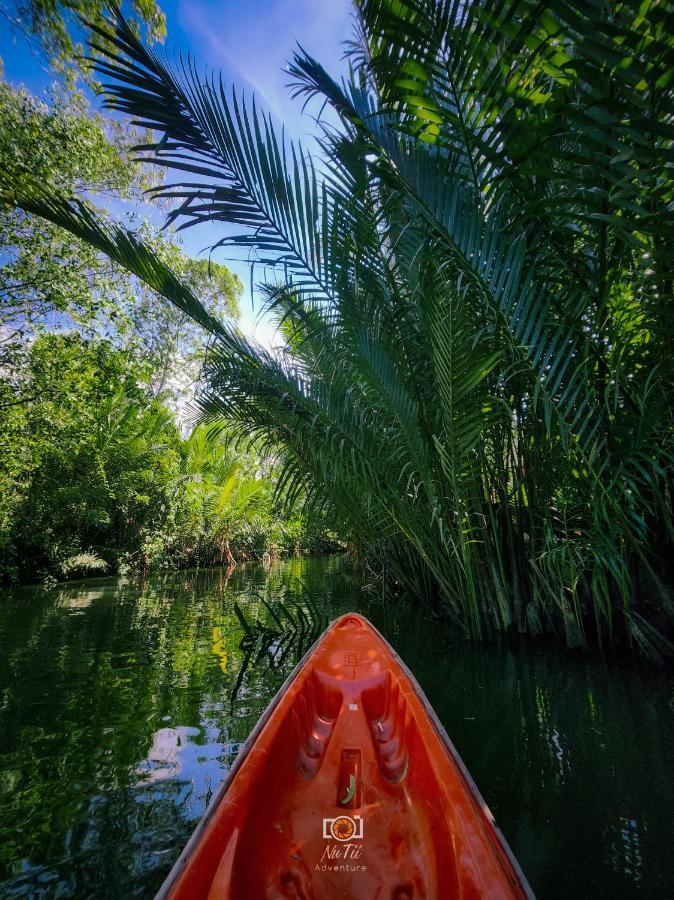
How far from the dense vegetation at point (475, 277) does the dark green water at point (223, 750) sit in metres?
0.73

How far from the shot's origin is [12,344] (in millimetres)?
6859

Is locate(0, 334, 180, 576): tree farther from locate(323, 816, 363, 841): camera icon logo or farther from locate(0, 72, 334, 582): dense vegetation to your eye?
locate(323, 816, 363, 841): camera icon logo

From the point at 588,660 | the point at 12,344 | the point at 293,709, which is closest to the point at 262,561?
the point at 12,344

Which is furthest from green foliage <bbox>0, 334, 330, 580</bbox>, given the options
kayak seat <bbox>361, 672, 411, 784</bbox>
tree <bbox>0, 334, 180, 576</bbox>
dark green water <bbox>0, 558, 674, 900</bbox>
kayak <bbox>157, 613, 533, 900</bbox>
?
kayak <bbox>157, 613, 533, 900</bbox>

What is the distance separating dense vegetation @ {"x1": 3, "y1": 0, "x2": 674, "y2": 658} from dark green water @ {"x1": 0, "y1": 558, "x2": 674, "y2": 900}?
2.41 feet

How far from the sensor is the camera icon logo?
136 cm

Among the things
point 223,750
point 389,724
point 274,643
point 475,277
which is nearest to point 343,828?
point 389,724

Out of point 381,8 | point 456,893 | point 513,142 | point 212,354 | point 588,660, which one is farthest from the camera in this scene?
point 212,354

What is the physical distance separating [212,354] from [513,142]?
2.83 meters

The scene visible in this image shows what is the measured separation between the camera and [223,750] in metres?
2.19

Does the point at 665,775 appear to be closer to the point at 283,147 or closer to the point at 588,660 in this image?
the point at 588,660

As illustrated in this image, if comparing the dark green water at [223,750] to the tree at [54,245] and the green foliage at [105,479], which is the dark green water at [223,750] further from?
the tree at [54,245]

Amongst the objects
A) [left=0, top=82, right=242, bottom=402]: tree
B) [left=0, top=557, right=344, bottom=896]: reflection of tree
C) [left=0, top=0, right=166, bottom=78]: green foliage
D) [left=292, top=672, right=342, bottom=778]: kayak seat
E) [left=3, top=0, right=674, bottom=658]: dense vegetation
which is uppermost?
[left=0, top=0, right=166, bottom=78]: green foliage

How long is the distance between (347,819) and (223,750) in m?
1.02
